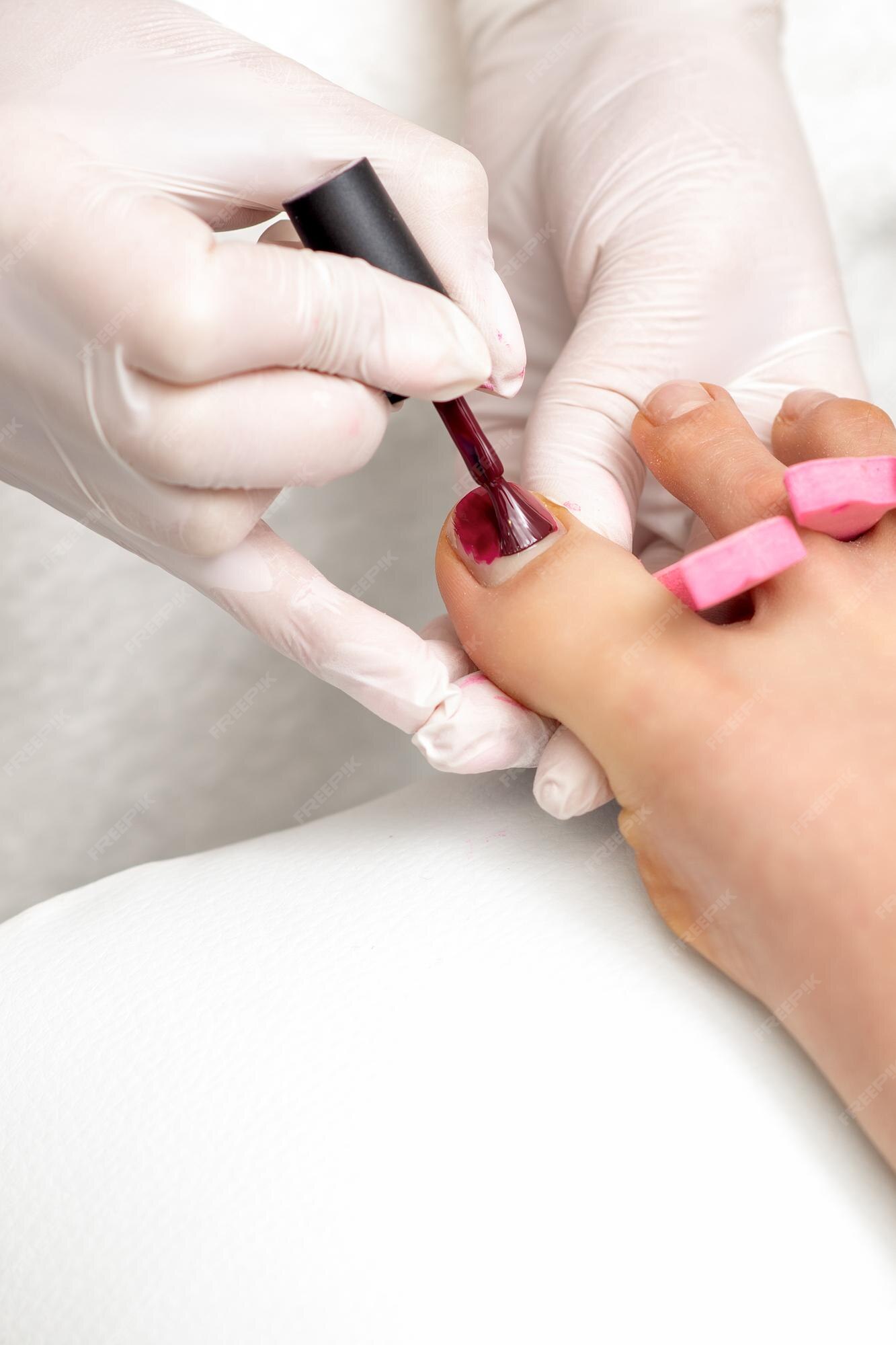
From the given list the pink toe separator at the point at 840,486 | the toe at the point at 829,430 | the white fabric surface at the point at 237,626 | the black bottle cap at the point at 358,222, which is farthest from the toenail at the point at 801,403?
the white fabric surface at the point at 237,626

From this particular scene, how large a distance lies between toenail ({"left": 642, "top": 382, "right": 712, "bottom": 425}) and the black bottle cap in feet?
0.73

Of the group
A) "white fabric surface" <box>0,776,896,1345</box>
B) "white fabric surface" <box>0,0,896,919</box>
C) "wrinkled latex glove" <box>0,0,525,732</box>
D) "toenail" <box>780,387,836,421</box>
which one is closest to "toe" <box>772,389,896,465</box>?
"toenail" <box>780,387,836,421</box>

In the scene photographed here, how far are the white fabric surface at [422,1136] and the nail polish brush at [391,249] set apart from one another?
24 centimetres

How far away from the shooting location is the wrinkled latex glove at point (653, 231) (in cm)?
89

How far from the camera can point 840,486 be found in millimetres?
646

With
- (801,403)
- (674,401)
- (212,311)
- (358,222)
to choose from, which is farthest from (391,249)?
(801,403)

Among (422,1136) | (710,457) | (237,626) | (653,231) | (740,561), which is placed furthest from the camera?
(237,626)

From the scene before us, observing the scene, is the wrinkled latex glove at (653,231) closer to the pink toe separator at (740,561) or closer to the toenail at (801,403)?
the toenail at (801,403)

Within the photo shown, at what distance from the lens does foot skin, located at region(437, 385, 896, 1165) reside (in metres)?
0.56

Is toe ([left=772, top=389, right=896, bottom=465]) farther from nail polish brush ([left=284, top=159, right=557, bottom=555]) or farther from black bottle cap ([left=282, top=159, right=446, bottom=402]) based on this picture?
black bottle cap ([left=282, top=159, right=446, bottom=402])

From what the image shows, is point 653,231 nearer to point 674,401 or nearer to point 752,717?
point 674,401

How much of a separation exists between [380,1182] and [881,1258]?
264 mm

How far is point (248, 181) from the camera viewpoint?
2.36ft

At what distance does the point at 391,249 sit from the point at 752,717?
389 millimetres
